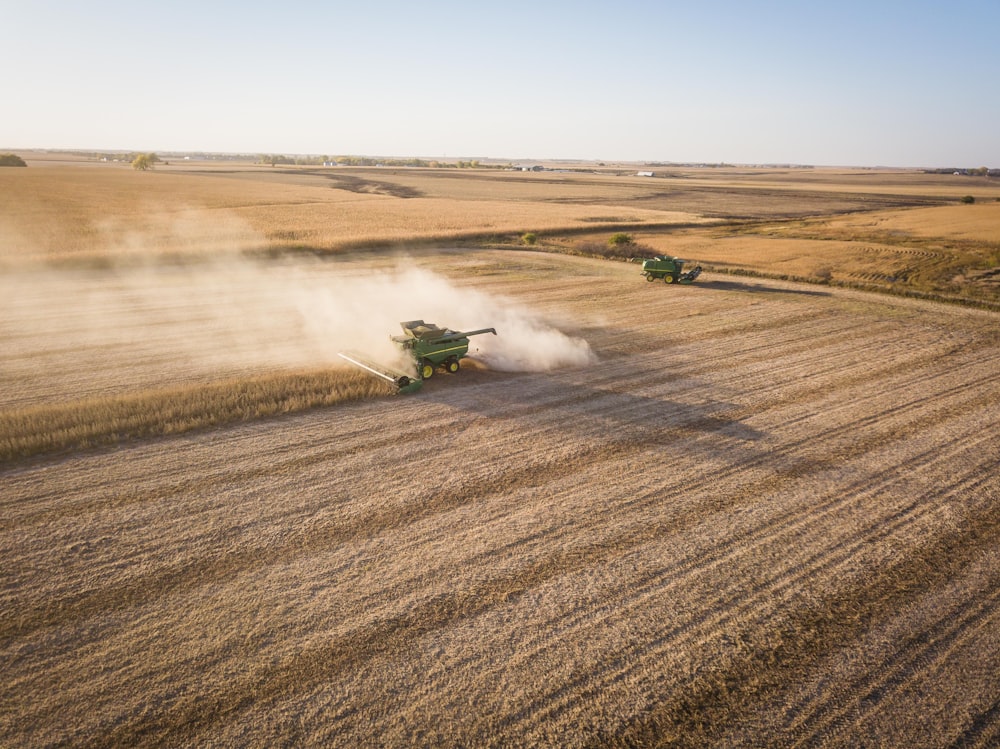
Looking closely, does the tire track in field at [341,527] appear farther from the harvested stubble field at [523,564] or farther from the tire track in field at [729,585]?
the tire track in field at [729,585]

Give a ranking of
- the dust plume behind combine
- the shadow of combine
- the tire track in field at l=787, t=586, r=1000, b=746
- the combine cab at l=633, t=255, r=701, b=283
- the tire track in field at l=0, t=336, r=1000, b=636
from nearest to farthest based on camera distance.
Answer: the tire track in field at l=787, t=586, r=1000, b=746 < the tire track in field at l=0, t=336, r=1000, b=636 < the shadow of combine < the dust plume behind combine < the combine cab at l=633, t=255, r=701, b=283

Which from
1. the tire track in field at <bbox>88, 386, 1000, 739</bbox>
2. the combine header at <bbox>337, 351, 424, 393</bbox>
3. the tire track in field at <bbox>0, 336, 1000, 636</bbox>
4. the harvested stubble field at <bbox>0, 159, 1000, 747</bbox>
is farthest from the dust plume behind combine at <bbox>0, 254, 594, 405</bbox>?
the tire track in field at <bbox>88, 386, 1000, 739</bbox>

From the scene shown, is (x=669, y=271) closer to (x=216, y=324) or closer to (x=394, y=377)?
(x=394, y=377)

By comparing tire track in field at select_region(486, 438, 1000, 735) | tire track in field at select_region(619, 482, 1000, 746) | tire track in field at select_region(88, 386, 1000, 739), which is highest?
tire track in field at select_region(619, 482, 1000, 746)

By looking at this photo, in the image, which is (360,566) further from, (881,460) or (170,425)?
(881,460)

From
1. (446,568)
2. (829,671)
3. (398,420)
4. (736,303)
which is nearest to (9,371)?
(398,420)

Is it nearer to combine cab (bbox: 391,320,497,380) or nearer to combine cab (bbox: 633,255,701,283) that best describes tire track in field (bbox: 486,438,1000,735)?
combine cab (bbox: 391,320,497,380)
